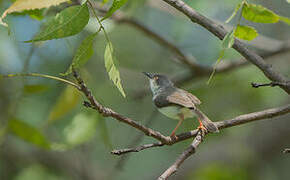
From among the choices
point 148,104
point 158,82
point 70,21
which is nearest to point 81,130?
point 158,82

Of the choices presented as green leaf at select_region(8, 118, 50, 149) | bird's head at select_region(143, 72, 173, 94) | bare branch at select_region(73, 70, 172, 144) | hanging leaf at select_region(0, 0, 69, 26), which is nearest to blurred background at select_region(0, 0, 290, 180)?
bird's head at select_region(143, 72, 173, 94)

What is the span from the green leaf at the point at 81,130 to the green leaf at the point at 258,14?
154cm

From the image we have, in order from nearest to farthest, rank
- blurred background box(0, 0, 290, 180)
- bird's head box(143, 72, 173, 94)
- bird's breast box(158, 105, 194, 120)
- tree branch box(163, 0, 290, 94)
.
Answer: tree branch box(163, 0, 290, 94)
bird's breast box(158, 105, 194, 120)
bird's head box(143, 72, 173, 94)
blurred background box(0, 0, 290, 180)

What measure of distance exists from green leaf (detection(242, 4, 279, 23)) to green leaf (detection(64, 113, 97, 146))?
1.54m

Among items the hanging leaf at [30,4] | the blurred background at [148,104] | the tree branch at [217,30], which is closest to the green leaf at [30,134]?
the hanging leaf at [30,4]

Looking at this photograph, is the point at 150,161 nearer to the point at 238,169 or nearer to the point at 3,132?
the point at 238,169

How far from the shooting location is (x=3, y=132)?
97.1 inches

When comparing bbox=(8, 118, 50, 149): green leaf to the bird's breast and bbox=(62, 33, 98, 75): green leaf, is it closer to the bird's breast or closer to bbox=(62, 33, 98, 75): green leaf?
the bird's breast

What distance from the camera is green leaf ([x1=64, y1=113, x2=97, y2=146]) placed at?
8.74 ft

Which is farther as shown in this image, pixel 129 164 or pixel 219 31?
pixel 129 164

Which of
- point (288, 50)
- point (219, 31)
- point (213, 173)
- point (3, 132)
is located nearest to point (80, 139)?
point (3, 132)

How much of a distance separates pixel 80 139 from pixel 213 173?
248 cm

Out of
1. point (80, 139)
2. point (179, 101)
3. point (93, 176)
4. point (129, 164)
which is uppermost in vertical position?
point (179, 101)

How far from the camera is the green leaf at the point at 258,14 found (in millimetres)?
1412
